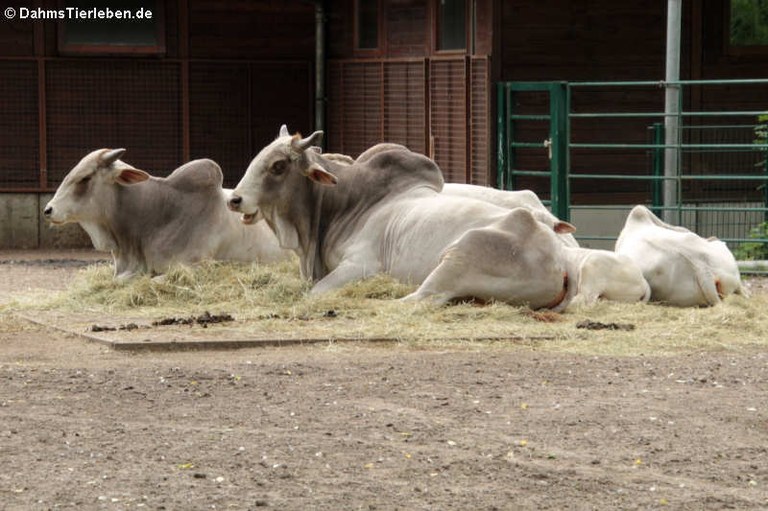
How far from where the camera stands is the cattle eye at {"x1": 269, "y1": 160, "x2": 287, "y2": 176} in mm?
11914

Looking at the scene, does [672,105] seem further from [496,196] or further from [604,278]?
[604,278]

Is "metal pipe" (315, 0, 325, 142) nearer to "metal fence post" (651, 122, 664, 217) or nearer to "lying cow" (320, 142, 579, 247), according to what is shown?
"metal fence post" (651, 122, 664, 217)

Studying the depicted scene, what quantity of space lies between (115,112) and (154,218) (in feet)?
17.8

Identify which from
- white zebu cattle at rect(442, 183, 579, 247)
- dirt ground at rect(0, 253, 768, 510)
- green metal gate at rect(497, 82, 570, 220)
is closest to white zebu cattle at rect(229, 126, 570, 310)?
white zebu cattle at rect(442, 183, 579, 247)

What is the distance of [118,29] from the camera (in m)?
17.9

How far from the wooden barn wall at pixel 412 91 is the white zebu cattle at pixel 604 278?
4566mm

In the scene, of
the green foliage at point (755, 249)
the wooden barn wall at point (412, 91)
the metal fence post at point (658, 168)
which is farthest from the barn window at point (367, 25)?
the green foliage at point (755, 249)

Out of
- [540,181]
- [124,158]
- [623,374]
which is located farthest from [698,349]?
[124,158]

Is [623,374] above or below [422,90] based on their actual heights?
below

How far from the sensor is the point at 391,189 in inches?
478

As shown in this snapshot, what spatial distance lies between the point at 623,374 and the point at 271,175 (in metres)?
3.81

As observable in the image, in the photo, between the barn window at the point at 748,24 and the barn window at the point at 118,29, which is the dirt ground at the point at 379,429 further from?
the barn window at the point at 748,24

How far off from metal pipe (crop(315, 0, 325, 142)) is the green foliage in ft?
15.2

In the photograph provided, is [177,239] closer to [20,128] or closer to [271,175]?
[271,175]
